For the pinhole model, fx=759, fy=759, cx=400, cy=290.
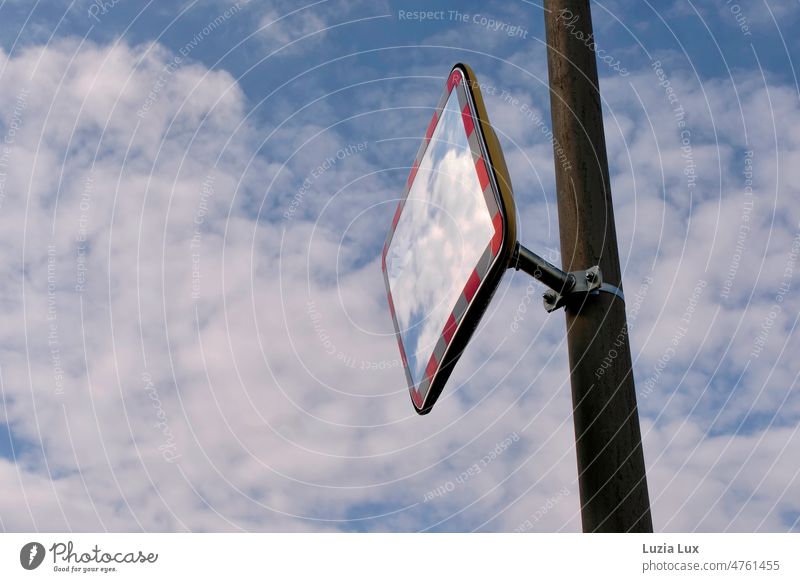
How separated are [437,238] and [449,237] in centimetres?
22

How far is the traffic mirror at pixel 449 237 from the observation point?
10.1 feet

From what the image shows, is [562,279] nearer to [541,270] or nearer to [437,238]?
[541,270]

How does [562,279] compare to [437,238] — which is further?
[437,238]

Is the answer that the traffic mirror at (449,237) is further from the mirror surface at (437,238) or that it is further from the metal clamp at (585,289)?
the metal clamp at (585,289)

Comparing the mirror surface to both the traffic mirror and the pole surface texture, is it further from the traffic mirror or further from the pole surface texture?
the pole surface texture

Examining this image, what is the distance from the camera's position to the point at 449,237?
144 inches

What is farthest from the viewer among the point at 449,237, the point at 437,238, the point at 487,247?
the point at 437,238

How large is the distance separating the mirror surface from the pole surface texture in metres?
0.48

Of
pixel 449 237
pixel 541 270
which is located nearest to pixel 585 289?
pixel 541 270

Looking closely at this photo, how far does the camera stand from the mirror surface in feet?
11.0

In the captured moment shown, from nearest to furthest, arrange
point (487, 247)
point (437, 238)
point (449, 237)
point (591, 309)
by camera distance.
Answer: point (487, 247), point (591, 309), point (449, 237), point (437, 238)

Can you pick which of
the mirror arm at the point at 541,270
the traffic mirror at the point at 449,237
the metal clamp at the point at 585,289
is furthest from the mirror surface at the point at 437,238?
the metal clamp at the point at 585,289

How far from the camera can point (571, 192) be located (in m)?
3.49
